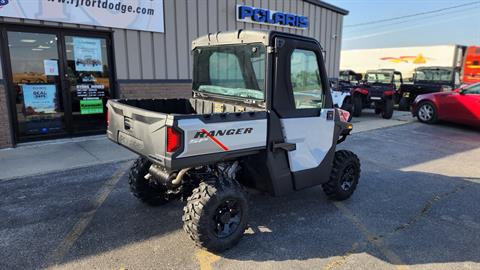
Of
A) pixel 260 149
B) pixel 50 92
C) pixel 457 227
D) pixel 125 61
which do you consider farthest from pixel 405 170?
pixel 50 92

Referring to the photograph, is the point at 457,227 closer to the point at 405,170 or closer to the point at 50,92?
the point at 405,170

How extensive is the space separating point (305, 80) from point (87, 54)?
6060 millimetres

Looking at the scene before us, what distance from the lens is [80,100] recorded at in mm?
7816

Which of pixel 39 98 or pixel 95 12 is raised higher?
pixel 95 12

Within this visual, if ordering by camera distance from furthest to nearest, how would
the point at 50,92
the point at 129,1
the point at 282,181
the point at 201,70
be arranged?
the point at 129,1
the point at 50,92
the point at 201,70
the point at 282,181

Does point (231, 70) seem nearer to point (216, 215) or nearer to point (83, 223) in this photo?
point (216, 215)

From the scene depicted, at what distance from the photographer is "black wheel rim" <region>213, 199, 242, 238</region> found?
319cm

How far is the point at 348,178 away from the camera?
450 centimetres

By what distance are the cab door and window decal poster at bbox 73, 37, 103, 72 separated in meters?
6.01

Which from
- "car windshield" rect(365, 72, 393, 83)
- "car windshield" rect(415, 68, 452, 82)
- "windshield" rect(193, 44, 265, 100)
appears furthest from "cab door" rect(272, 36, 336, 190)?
"car windshield" rect(415, 68, 452, 82)

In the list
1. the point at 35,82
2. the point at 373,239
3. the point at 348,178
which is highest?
the point at 35,82

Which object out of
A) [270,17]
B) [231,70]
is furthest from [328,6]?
[231,70]

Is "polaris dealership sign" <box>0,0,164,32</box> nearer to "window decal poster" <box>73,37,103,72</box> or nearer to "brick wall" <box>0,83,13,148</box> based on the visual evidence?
"window decal poster" <box>73,37,103,72</box>

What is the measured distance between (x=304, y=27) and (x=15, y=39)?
882cm
